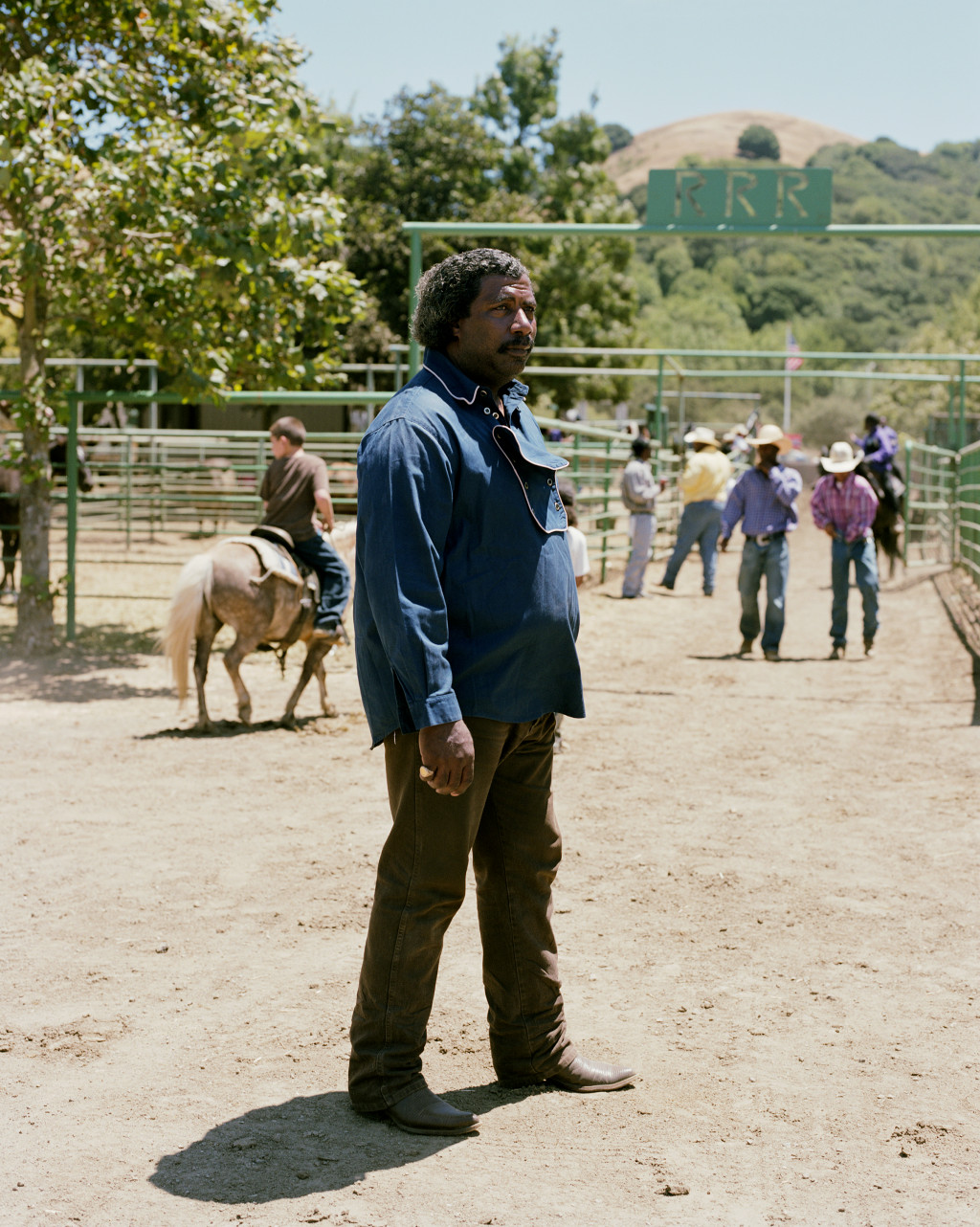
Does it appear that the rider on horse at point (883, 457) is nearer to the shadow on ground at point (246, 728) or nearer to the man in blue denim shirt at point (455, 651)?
the shadow on ground at point (246, 728)

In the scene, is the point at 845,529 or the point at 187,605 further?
the point at 845,529

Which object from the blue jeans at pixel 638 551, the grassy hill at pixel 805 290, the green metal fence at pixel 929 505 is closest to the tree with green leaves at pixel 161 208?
the blue jeans at pixel 638 551

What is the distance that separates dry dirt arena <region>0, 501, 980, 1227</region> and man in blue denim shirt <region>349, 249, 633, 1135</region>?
1.07 ft

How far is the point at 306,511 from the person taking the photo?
7.88 meters

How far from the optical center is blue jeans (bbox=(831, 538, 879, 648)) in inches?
407

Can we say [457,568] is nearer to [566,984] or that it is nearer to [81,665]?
[566,984]

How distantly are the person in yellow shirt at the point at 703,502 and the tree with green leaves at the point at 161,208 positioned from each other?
491 cm

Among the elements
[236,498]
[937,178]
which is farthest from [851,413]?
[937,178]

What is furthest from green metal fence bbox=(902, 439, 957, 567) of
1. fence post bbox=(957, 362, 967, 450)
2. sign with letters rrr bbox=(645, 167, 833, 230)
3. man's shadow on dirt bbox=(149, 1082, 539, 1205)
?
man's shadow on dirt bbox=(149, 1082, 539, 1205)

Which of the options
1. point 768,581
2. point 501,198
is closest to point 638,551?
point 768,581

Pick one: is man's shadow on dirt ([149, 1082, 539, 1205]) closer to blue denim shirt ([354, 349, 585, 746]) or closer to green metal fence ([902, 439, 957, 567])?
blue denim shirt ([354, 349, 585, 746])

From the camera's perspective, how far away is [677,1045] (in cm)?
353

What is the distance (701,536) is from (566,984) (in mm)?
11325

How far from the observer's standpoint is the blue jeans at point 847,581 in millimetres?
10328
